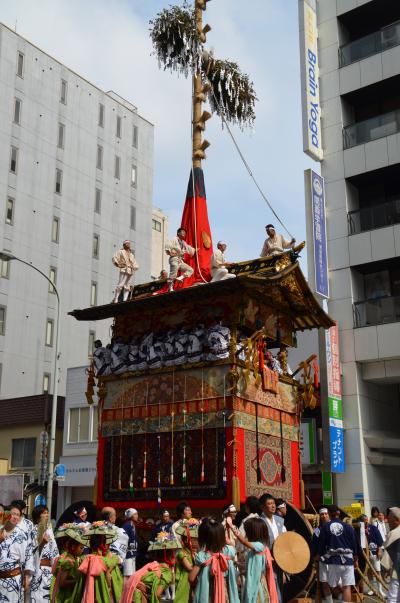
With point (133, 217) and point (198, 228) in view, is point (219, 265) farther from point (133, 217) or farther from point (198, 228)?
point (133, 217)

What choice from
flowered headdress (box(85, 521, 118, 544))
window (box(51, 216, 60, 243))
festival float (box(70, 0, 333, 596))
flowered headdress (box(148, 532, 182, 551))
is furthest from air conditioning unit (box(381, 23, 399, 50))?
window (box(51, 216, 60, 243))

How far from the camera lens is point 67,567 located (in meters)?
6.69

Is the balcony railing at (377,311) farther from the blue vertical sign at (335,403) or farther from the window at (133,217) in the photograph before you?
the window at (133,217)

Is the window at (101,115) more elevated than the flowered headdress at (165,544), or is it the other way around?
the window at (101,115)

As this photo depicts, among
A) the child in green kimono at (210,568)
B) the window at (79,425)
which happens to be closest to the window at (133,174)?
the window at (79,425)

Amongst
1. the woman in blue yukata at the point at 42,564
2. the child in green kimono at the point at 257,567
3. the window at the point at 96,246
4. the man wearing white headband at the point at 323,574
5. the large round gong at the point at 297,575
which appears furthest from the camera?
the window at the point at 96,246

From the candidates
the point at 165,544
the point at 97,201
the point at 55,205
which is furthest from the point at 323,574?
the point at 97,201

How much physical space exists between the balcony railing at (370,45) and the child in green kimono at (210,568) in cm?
2166

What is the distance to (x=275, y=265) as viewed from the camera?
14.0 metres

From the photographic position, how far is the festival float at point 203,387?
13.2 metres

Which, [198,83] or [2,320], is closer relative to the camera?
[198,83]

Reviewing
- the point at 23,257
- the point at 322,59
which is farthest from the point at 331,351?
the point at 23,257

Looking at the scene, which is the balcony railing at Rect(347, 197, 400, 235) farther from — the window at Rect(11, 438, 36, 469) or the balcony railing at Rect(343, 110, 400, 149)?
the window at Rect(11, 438, 36, 469)

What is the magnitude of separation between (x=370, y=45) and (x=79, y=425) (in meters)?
20.4
